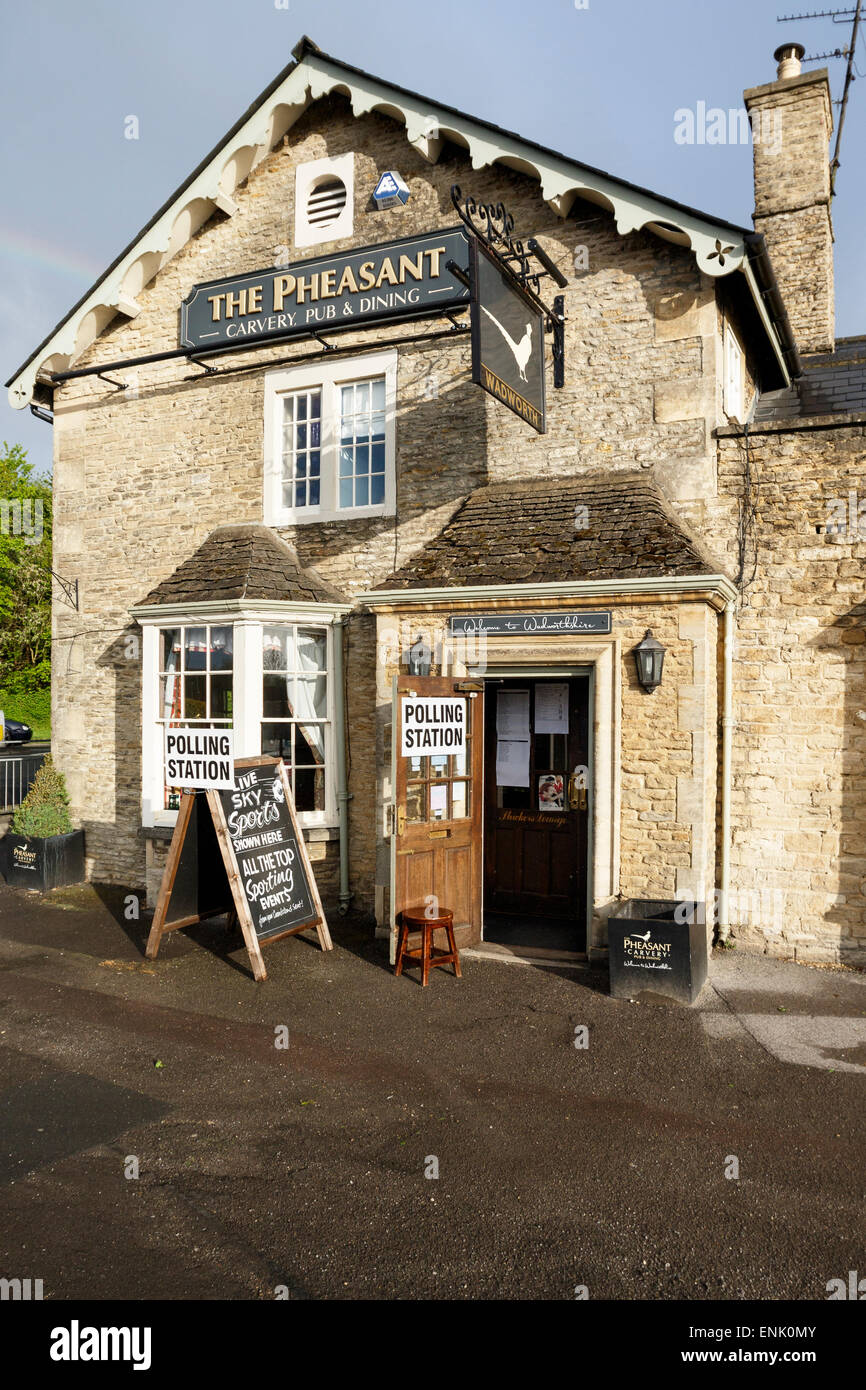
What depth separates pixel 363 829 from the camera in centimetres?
1021

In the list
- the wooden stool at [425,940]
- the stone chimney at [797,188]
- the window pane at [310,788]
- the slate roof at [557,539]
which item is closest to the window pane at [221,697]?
the window pane at [310,788]

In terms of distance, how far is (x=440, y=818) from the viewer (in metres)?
8.40

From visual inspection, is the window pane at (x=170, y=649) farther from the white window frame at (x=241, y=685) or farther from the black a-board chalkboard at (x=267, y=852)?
the black a-board chalkboard at (x=267, y=852)

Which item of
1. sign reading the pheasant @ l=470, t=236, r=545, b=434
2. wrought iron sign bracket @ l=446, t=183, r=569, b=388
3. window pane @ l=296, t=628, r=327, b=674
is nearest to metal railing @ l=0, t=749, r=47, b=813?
window pane @ l=296, t=628, r=327, b=674

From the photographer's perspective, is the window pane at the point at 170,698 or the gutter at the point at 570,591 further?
the window pane at the point at 170,698

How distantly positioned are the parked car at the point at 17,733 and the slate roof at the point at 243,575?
2383 cm

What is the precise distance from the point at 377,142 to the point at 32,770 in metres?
11.1

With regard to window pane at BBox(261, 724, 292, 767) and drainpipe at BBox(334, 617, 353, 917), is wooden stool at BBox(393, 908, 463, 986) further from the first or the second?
window pane at BBox(261, 724, 292, 767)

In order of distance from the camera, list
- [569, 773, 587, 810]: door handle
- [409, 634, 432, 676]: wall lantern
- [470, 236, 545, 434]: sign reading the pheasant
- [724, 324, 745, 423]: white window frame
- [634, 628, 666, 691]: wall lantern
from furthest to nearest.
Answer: [569, 773, 587, 810]: door handle < [724, 324, 745, 423]: white window frame < [409, 634, 432, 676]: wall lantern < [634, 628, 666, 691]: wall lantern < [470, 236, 545, 434]: sign reading the pheasant

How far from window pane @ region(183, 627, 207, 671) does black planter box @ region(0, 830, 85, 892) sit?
335cm

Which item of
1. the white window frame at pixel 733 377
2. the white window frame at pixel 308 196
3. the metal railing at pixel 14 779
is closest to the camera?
the white window frame at pixel 733 377

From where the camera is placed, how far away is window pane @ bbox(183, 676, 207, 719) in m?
10.3

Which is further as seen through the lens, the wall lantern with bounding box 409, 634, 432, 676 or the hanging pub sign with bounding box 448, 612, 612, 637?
the wall lantern with bounding box 409, 634, 432, 676

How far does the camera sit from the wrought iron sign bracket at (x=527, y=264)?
8.17 meters
